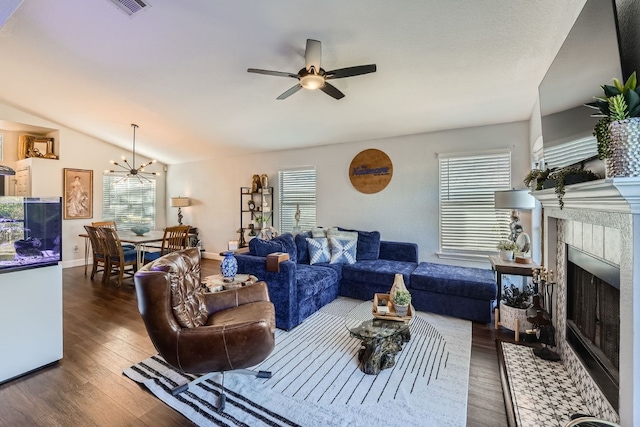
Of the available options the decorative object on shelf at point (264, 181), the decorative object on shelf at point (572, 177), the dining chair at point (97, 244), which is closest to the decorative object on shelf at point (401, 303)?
the decorative object on shelf at point (572, 177)

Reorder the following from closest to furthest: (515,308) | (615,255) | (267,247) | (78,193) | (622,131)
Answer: (622,131) → (615,255) → (515,308) → (267,247) → (78,193)

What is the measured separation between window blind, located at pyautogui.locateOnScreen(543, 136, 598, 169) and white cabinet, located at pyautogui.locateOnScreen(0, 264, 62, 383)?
3972mm

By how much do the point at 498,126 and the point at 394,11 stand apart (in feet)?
8.70

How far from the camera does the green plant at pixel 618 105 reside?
1.17m

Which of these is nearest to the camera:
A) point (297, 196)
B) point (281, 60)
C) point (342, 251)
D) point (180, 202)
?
point (281, 60)

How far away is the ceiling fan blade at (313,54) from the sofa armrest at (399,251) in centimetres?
292

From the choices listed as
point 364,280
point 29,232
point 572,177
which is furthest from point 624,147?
point 29,232

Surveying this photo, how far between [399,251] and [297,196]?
2.34 metres

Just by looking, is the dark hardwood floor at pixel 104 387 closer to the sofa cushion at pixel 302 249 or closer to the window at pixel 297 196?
the sofa cushion at pixel 302 249

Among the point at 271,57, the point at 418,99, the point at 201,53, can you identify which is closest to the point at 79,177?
the point at 201,53

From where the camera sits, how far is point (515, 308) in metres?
2.77

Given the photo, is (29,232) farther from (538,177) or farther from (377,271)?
(538,177)

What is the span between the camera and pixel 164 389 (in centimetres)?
200

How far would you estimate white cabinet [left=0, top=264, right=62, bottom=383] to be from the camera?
2127 millimetres
